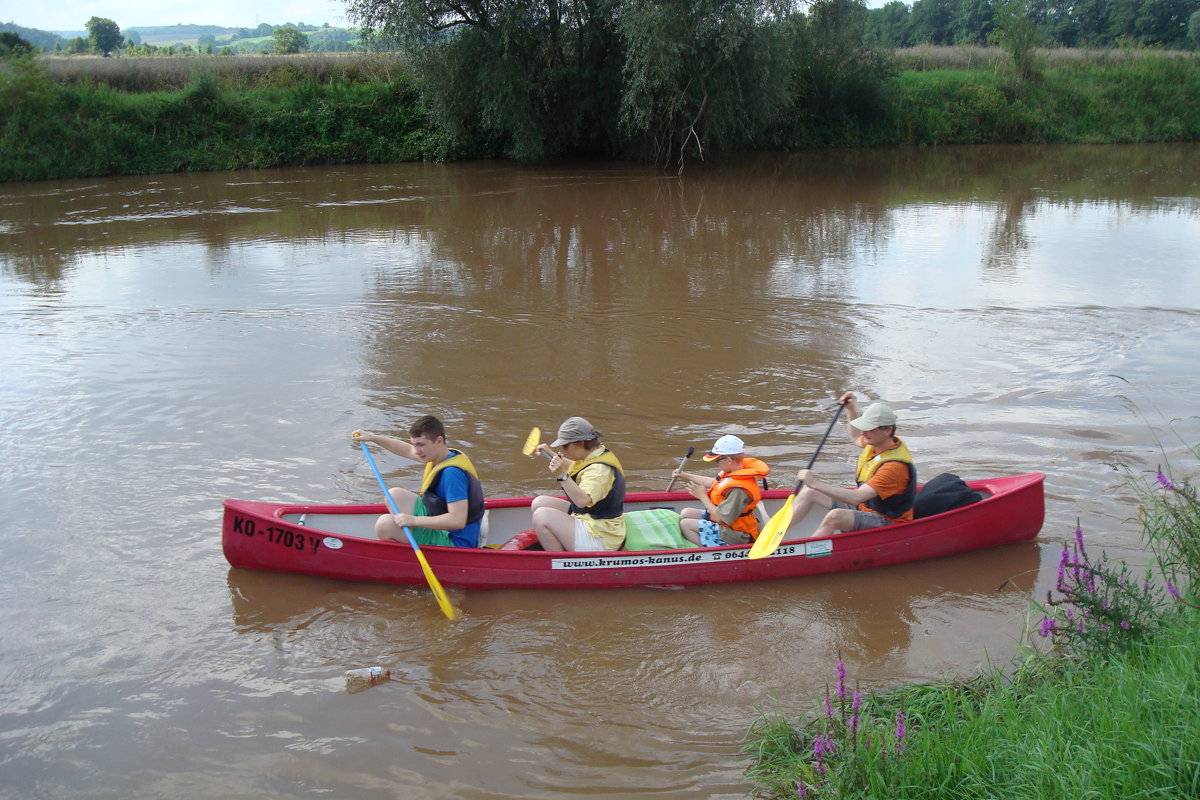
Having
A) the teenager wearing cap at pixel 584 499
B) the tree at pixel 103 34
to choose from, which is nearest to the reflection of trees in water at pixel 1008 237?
the teenager wearing cap at pixel 584 499

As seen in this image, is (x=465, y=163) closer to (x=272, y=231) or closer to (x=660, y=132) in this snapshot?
(x=660, y=132)

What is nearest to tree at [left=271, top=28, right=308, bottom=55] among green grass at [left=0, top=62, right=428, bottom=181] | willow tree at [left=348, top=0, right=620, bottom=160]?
green grass at [left=0, top=62, right=428, bottom=181]

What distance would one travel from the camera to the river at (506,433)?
189 inches

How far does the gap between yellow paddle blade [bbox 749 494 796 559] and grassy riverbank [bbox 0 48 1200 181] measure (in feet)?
76.7

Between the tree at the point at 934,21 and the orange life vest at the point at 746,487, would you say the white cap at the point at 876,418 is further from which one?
the tree at the point at 934,21

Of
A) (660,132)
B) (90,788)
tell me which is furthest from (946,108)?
(90,788)

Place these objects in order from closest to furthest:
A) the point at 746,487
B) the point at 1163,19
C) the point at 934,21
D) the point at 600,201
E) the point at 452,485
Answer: the point at 452,485
the point at 746,487
the point at 600,201
the point at 1163,19
the point at 934,21

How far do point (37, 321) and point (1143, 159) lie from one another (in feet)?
95.8

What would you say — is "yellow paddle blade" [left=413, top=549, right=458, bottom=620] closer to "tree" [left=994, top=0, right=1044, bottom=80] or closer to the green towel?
the green towel

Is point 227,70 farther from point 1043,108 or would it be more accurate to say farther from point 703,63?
point 1043,108

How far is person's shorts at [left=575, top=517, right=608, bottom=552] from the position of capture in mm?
6039

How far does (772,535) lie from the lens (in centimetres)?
586

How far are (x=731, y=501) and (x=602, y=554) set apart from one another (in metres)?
0.91

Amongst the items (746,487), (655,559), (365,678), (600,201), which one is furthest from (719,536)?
(600,201)
